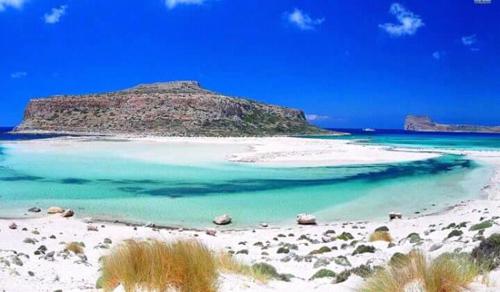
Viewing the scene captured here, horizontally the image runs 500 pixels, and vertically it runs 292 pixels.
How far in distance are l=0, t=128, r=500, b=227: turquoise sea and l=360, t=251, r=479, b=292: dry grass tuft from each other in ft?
40.5

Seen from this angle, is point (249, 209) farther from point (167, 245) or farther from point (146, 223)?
point (167, 245)

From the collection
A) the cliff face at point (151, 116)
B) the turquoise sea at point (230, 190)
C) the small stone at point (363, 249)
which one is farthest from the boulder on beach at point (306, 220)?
the cliff face at point (151, 116)

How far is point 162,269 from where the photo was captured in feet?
19.6

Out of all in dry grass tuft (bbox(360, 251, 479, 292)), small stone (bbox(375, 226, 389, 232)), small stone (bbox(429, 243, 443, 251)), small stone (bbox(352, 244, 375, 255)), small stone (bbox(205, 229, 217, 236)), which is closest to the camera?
dry grass tuft (bbox(360, 251, 479, 292))

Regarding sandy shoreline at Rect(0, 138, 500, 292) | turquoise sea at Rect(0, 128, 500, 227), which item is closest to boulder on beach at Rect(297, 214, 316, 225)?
sandy shoreline at Rect(0, 138, 500, 292)

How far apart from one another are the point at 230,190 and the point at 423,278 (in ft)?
68.1

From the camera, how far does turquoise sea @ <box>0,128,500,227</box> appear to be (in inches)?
796

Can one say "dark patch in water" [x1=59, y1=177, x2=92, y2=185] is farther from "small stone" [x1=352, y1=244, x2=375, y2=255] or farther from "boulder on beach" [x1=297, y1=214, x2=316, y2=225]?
"small stone" [x1=352, y1=244, x2=375, y2=255]

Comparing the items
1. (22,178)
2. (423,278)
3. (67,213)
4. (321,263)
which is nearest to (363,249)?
(321,263)

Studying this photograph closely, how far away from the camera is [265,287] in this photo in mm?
6938

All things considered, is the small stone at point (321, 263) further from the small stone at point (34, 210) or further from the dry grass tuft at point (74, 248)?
the small stone at point (34, 210)

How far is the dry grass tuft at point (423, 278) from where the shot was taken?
220 inches

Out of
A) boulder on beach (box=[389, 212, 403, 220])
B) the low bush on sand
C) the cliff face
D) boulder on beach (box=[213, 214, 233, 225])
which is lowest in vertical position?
boulder on beach (box=[213, 214, 233, 225])

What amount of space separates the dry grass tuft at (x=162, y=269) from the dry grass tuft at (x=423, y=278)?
1994mm
